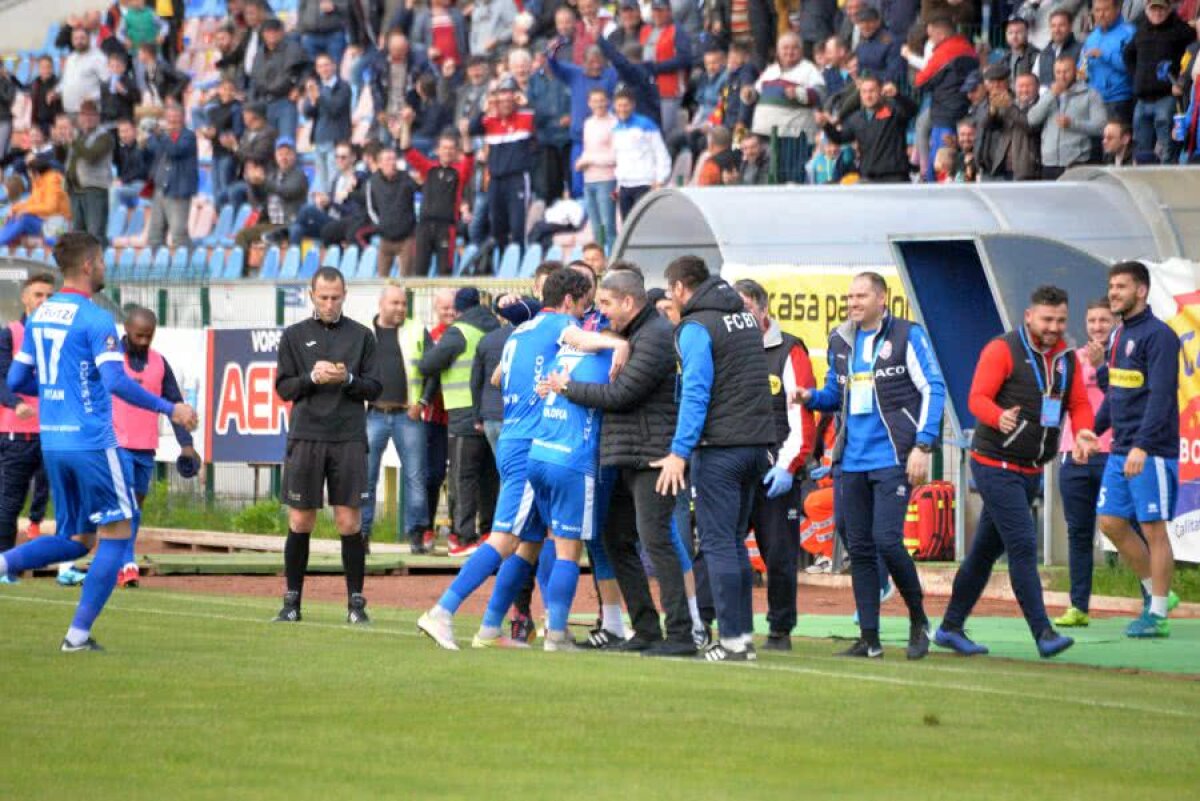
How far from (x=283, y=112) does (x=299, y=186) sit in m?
2.98

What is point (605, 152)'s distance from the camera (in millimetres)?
26969

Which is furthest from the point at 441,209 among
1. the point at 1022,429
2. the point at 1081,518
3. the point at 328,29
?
the point at 1022,429

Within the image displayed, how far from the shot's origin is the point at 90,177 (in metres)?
35.7

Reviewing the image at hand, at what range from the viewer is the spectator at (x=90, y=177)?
1395 inches

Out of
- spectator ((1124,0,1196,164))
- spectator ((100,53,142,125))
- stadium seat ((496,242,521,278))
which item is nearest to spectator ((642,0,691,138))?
stadium seat ((496,242,521,278))

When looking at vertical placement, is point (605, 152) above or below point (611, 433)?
above

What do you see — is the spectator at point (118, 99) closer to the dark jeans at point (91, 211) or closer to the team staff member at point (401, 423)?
the dark jeans at point (91, 211)

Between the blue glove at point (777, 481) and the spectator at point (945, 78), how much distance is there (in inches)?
454

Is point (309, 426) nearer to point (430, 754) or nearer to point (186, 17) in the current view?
point (430, 754)

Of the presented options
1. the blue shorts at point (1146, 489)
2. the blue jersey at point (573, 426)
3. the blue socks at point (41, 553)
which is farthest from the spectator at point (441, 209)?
the blue socks at point (41, 553)

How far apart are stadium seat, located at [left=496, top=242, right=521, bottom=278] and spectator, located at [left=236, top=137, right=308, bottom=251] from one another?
18.2ft

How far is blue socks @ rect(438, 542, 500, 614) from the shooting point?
1228cm

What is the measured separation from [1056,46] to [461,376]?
23.6ft

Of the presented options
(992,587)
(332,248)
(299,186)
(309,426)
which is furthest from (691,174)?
(309,426)
